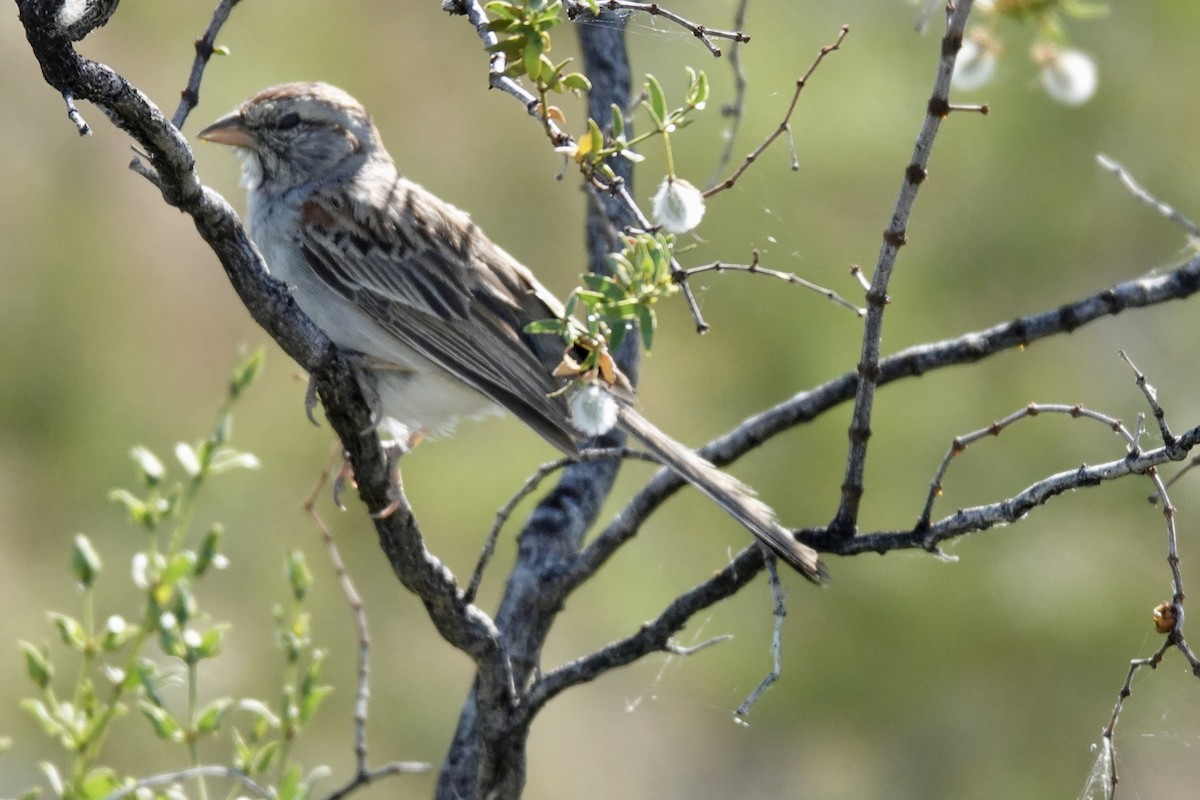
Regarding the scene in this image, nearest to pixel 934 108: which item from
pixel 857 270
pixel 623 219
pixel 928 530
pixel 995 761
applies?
pixel 857 270

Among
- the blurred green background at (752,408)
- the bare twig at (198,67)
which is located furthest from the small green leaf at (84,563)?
the blurred green background at (752,408)

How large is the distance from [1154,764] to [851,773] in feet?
4.17

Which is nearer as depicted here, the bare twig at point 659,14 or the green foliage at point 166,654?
the bare twig at point 659,14

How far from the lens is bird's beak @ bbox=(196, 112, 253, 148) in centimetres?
428

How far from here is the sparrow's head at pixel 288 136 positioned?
14.1 ft

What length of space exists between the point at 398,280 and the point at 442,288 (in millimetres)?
123

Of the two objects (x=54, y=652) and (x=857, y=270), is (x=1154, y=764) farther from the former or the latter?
(x=54, y=652)

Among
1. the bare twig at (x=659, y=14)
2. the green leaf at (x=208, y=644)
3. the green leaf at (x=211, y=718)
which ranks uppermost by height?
the bare twig at (x=659, y=14)

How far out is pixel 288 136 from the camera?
4.34 m

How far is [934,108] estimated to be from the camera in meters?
2.39

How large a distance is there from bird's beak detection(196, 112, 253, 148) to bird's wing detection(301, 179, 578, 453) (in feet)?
1.11

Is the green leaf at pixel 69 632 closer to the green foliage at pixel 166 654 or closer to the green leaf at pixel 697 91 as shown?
the green foliage at pixel 166 654

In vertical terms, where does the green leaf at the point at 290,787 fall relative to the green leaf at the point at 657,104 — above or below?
below

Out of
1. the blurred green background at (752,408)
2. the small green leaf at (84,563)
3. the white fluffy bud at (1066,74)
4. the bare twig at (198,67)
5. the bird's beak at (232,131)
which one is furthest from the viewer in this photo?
the blurred green background at (752,408)
